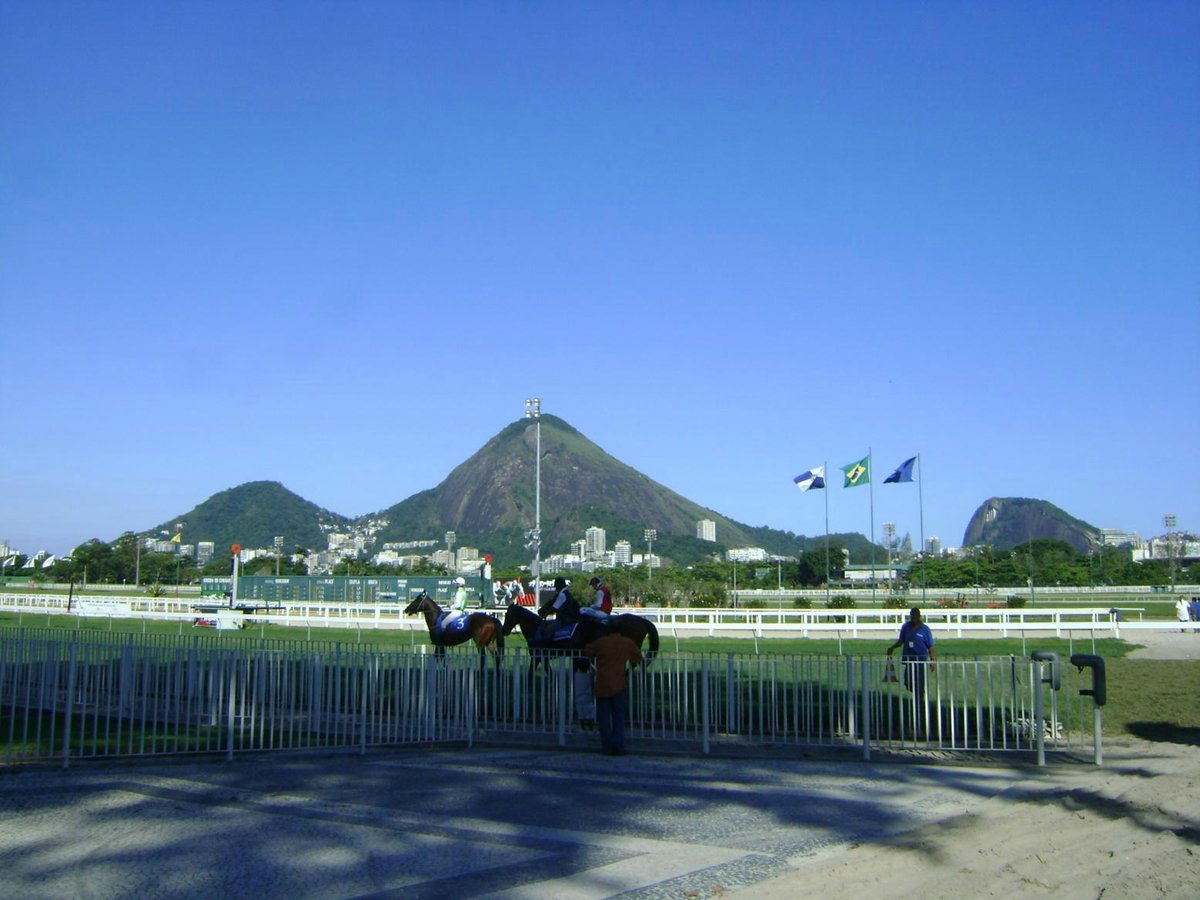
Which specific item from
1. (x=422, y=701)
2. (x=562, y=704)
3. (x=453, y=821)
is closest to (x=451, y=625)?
(x=422, y=701)

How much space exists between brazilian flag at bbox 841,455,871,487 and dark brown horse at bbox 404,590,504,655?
1398 inches

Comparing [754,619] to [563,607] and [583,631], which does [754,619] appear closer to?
[563,607]

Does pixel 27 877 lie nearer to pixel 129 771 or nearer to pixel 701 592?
pixel 129 771

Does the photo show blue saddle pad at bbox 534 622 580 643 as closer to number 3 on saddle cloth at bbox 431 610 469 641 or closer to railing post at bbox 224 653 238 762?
number 3 on saddle cloth at bbox 431 610 469 641

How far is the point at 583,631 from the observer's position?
18.7 m

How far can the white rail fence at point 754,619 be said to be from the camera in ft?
127

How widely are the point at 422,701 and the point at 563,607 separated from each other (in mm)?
4771

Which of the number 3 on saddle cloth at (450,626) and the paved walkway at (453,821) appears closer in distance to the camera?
the paved walkway at (453,821)

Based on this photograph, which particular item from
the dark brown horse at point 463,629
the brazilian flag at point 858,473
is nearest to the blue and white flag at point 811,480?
the brazilian flag at point 858,473

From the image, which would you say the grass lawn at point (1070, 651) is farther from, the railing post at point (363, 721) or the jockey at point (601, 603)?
the railing post at point (363, 721)

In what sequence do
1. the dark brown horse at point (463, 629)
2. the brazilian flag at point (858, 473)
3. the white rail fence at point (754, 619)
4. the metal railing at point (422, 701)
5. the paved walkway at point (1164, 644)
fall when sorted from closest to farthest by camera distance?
the metal railing at point (422, 701) → the dark brown horse at point (463, 629) → the paved walkway at point (1164, 644) → the white rail fence at point (754, 619) → the brazilian flag at point (858, 473)

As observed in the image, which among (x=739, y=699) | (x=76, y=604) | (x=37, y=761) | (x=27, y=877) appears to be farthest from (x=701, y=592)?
(x=27, y=877)

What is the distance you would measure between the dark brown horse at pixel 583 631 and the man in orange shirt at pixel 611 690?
1.46 metres

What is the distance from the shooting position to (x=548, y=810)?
35.1 feet
